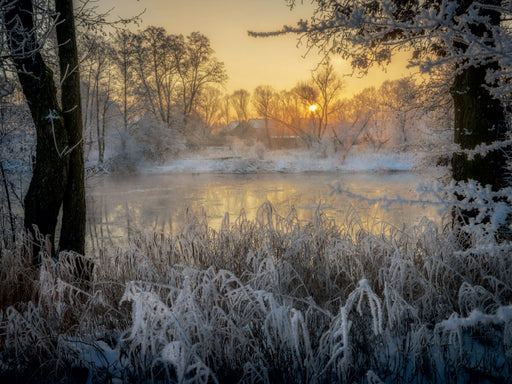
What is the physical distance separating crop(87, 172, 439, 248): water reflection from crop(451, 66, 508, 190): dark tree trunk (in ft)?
5.65

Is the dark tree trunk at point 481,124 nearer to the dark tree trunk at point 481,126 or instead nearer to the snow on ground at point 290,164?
the dark tree trunk at point 481,126

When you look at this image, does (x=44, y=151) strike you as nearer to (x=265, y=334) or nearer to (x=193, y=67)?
(x=265, y=334)

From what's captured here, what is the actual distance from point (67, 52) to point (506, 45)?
5.03 meters

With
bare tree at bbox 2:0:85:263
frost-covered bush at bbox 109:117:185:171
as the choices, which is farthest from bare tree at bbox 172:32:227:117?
bare tree at bbox 2:0:85:263

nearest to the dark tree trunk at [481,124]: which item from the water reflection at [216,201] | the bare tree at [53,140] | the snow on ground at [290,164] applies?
the water reflection at [216,201]

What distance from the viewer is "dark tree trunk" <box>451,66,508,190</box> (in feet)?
15.4

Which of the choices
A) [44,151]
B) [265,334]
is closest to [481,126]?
[265,334]

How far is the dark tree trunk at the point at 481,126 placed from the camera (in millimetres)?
4707

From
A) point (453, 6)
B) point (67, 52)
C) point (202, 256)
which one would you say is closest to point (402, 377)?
point (453, 6)

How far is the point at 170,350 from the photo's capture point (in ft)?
7.63

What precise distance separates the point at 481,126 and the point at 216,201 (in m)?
9.69

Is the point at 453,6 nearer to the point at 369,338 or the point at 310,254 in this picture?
the point at 369,338

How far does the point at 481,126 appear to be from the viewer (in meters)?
4.73

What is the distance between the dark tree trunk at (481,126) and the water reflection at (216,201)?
1.72 meters
